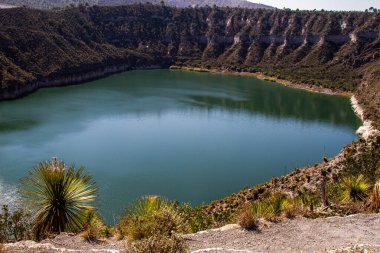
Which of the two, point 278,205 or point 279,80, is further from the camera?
point 279,80

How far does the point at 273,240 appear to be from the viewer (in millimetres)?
10586

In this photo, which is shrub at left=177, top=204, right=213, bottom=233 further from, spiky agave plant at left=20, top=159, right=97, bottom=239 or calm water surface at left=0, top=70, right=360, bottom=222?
calm water surface at left=0, top=70, right=360, bottom=222

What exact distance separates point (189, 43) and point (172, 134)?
70.1 metres

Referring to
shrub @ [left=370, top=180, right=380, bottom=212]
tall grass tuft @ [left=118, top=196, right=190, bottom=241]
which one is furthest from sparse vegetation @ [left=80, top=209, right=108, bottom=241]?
shrub @ [left=370, top=180, right=380, bottom=212]

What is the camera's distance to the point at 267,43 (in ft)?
352

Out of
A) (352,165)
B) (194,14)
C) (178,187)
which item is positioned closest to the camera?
(352,165)

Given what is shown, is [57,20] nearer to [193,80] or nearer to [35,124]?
[193,80]

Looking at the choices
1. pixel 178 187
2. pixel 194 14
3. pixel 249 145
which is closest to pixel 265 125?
pixel 249 145

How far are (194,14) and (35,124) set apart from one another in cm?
8496

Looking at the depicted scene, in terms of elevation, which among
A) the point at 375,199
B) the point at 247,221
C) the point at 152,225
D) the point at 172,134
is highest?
the point at 152,225

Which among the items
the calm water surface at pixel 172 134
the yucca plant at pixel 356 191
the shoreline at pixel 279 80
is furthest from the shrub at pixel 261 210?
the shoreline at pixel 279 80

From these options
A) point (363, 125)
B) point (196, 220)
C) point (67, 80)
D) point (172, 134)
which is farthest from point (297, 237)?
point (67, 80)

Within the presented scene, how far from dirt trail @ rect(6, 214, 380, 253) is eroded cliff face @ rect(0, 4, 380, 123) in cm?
5098

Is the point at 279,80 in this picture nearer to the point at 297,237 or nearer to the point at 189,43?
the point at 189,43
